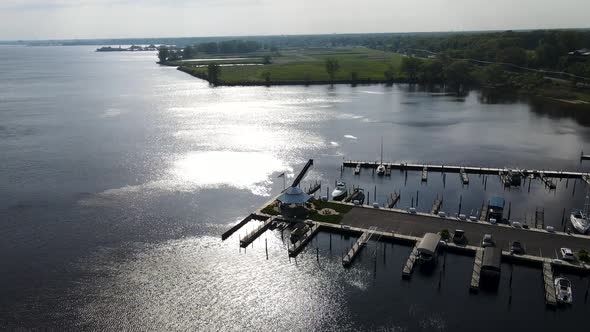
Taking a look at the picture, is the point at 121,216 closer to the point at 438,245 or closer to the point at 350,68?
the point at 438,245

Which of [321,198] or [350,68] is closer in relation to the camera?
[321,198]

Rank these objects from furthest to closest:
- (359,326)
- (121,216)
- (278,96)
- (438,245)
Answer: (278,96), (121,216), (438,245), (359,326)

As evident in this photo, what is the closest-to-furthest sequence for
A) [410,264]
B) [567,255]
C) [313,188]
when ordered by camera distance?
[567,255] < [410,264] < [313,188]

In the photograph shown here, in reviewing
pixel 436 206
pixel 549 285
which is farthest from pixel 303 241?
pixel 549 285

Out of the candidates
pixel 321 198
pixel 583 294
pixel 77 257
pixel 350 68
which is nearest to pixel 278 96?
pixel 350 68

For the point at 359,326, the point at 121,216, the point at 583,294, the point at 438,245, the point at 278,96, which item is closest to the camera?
the point at 359,326

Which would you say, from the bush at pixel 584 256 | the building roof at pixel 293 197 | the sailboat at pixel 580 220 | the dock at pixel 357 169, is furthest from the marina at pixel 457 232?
the dock at pixel 357 169

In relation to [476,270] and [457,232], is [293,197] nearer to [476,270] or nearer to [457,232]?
[457,232]
